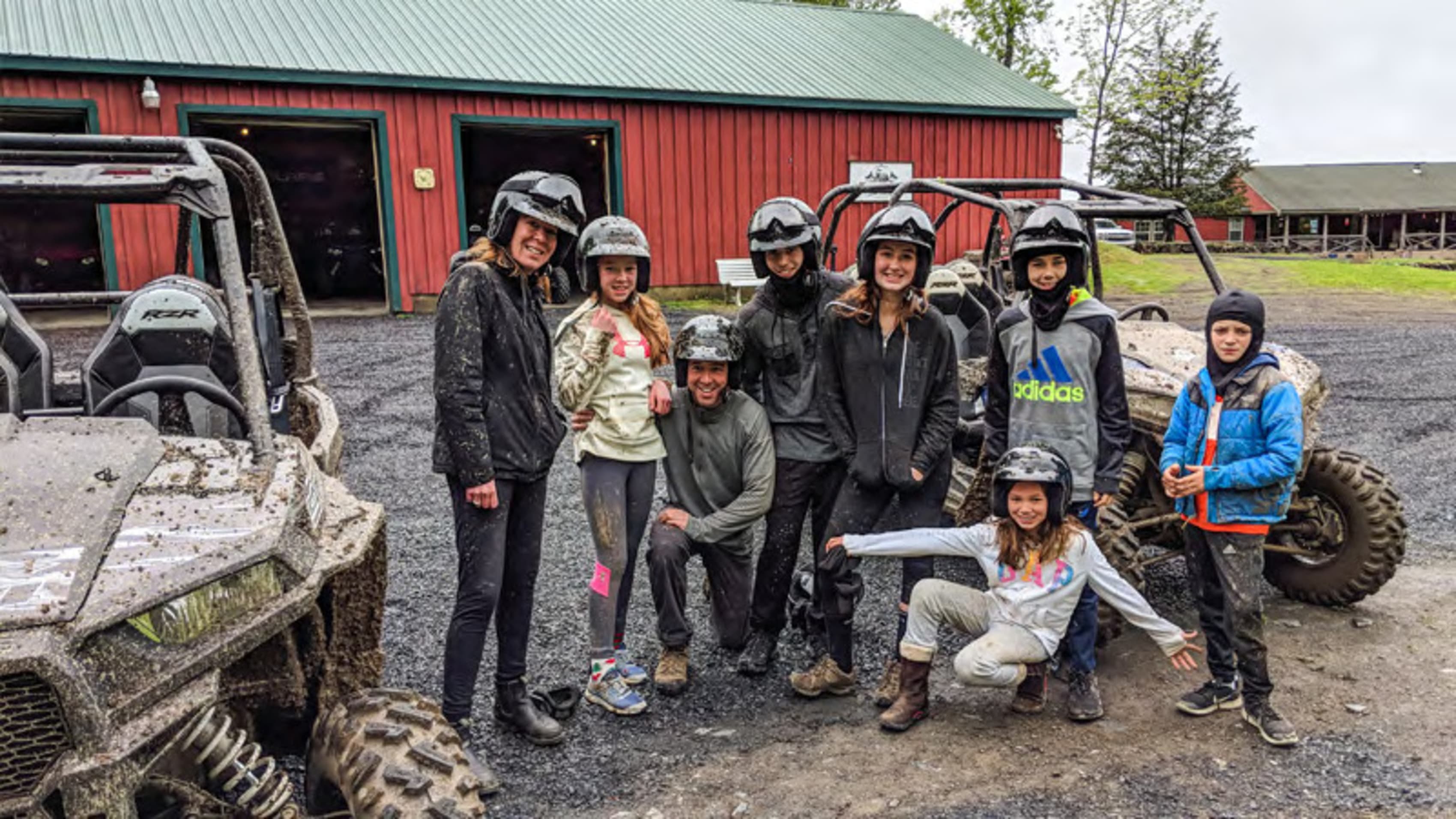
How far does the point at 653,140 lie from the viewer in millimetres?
16422

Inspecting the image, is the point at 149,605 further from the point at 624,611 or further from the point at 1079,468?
the point at 1079,468

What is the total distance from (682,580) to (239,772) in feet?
6.74

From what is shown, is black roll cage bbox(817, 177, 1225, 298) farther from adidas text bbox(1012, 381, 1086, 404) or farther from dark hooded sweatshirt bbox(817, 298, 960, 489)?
adidas text bbox(1012, 381, 1086, 404)

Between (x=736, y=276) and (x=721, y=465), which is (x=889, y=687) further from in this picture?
(x=736, y=276)

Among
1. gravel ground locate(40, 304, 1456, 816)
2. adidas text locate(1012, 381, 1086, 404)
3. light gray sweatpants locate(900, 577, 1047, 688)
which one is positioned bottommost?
gravel ground locate(40, 304, 1456, 816)

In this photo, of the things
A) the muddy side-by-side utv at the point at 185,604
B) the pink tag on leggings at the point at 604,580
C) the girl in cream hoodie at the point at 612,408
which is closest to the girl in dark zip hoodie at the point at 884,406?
the girl in cream hoodie at the point at 612,408

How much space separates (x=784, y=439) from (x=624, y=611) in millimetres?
965

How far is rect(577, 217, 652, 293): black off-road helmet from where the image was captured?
3.98 m

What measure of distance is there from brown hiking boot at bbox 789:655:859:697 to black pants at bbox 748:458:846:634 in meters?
0.34

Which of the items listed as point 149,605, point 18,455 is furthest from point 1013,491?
point 18,455

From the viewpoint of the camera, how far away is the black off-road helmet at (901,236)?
4.01 meters

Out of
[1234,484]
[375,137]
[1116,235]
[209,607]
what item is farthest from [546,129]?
[1116,235]

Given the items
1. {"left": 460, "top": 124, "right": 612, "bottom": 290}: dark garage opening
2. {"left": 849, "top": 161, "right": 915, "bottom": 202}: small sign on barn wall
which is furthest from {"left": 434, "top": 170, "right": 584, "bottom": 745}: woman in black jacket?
{"left": 460, "top": 124, "right": 612, "bottom": 290}: dark garage opening

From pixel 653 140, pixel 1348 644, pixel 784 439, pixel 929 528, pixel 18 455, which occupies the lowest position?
pixel 1348 644
